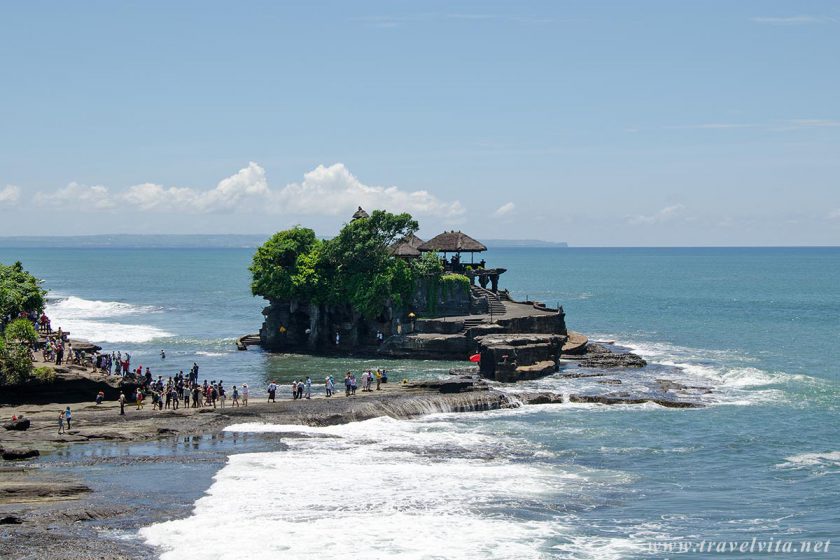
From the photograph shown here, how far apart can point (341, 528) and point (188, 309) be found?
92.1m

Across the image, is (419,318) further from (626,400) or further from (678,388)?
(626,400)

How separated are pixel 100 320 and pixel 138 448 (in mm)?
66603

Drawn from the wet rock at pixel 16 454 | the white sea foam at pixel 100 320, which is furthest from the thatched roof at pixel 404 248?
the wet rock at pixel 16 454

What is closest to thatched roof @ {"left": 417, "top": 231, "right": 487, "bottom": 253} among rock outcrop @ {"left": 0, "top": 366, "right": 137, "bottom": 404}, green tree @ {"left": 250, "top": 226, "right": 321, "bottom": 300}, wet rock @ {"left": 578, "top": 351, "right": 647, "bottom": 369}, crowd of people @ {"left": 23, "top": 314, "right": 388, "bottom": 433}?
green tree @ {"left": 250, "top": 226, "right": 321, "bottom": 300}

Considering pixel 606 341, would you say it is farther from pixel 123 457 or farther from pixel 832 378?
pixel 123 457

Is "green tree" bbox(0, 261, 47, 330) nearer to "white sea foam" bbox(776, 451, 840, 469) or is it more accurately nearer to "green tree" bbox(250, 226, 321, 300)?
"green tree" bbox(250, 226, 321, 300)

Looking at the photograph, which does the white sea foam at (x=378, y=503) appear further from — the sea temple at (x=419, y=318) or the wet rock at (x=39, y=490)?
the sea temple at (x=419, y=318)

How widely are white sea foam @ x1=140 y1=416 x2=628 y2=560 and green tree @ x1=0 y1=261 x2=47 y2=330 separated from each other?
23492mm

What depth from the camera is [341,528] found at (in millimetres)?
32438

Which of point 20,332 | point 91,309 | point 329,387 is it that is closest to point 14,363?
point 20,332

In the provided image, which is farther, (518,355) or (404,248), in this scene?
(404,248)

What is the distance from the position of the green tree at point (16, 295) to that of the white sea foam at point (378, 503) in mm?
23492

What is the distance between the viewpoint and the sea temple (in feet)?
233

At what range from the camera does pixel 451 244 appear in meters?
77.9
